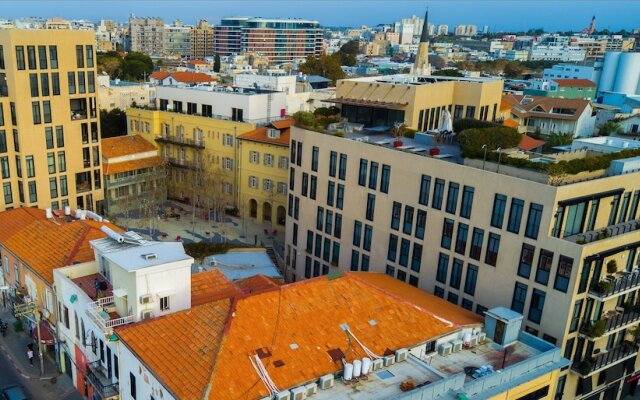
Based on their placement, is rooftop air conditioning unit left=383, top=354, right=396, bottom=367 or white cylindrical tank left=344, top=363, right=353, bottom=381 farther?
rooftop air conditioning unit left=383, top=354, right=396, bottom=367

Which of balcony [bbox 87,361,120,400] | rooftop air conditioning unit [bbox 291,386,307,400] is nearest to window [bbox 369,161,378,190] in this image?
rooftop air conditioning unit [bbox 291,386,307,400]

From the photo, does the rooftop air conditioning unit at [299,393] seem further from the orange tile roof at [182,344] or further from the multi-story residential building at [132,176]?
the multi-story residential building at [132,176]

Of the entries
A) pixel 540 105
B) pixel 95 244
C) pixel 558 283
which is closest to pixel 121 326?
pixel 95 244

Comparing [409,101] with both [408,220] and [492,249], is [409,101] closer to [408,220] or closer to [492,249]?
[408,220]

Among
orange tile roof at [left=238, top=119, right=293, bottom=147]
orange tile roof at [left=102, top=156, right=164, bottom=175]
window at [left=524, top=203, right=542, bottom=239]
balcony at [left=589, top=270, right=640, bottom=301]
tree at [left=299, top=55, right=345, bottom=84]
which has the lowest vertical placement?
orange tile roof at [left=102, top=156, right=164, bottom=175]

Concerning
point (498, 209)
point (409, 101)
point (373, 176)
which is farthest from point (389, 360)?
point (409, 101)

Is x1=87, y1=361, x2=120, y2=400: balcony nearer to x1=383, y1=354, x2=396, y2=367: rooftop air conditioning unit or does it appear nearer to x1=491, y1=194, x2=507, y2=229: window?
x1=383, y1=354, x2=396, y2=367: rooftop air conditioning unit

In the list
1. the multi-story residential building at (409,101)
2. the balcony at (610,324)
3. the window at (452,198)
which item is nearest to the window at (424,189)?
the window at (452,198)
